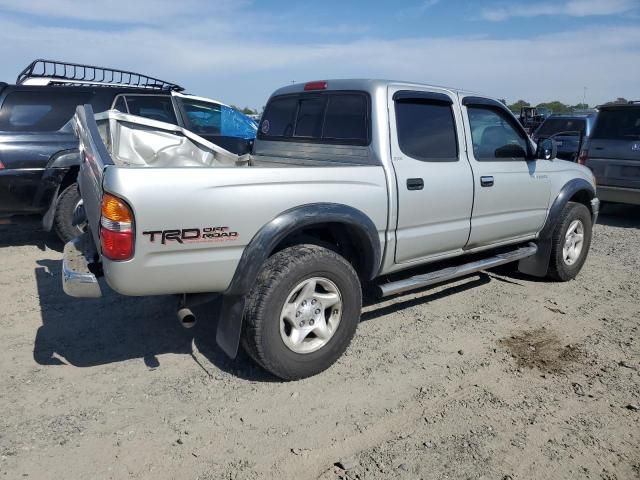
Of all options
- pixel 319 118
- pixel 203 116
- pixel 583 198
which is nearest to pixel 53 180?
pixel 203 116

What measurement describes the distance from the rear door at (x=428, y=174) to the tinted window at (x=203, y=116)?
164 inches

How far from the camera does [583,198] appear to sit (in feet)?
18.9

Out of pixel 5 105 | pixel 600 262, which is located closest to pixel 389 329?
pixel 600 262

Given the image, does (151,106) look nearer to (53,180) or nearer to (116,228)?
(53,180)

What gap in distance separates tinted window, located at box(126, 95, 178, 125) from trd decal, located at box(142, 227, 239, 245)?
4.51m

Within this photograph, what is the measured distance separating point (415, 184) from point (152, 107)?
4493mm

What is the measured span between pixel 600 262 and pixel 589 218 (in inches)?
36.2

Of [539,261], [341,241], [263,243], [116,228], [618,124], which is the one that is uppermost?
[618,124]

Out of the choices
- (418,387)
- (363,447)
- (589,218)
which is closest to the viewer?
(363,447)

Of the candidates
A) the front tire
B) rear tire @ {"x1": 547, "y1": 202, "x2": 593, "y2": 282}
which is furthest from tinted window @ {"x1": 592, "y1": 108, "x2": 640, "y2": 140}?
the front tire

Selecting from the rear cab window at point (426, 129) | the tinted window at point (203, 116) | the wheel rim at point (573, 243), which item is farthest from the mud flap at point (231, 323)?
the tinted window at point (203, 116)

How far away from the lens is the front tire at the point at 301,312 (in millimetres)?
3193

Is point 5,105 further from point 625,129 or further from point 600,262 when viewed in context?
point 625,129

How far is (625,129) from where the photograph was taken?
27.6 ft
